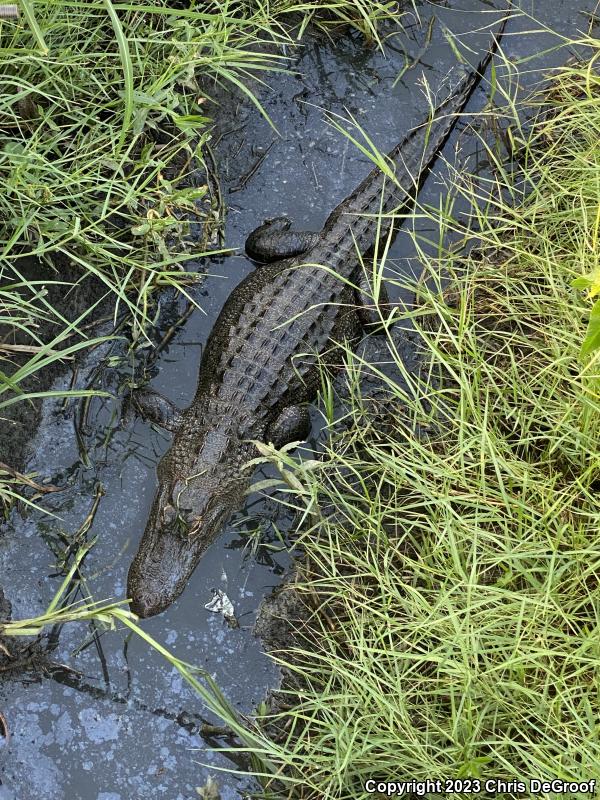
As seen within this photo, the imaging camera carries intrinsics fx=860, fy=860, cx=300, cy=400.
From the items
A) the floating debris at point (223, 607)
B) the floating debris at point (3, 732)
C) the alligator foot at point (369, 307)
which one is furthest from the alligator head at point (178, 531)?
the alligator foot at point (369, 307)

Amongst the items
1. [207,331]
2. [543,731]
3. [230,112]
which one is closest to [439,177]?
[230,112]

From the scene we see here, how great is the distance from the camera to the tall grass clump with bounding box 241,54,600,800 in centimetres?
Answer: 289

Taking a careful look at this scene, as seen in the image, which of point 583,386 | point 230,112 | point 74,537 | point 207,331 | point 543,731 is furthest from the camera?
point 230,112

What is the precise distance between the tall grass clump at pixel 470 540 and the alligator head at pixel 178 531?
29 cm

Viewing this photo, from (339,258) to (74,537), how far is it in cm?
173

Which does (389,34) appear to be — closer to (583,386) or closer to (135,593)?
(583,386)

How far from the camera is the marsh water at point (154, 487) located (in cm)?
312

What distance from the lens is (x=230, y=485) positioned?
11.8ft

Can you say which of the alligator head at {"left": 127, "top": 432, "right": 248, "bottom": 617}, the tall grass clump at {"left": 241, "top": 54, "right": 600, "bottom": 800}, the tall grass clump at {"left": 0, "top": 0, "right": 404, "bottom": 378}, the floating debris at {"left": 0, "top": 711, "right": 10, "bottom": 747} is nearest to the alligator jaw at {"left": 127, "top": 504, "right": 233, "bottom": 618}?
the alligator head at {"left": 127, "top": 432, "right": 248, "bottom": 617}

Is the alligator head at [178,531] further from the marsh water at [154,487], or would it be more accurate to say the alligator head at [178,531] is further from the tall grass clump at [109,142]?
the tall grass clump at [109,142]

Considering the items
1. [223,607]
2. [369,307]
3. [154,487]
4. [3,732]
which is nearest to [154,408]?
[154,487]

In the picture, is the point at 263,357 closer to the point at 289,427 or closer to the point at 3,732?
the point at 289,427

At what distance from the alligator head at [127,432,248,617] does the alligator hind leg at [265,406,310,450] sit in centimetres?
24

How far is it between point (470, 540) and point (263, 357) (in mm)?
1258
